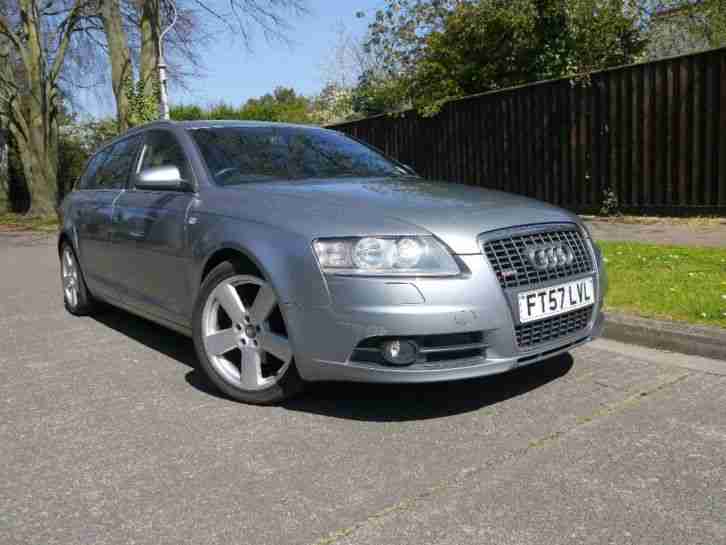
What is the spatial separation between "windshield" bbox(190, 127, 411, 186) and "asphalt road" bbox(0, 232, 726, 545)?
125cm

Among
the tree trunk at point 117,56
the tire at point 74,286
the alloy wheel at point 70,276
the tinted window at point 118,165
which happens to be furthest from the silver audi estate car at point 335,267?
the tree trunk at point 117,56

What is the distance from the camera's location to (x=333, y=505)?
8.75ft

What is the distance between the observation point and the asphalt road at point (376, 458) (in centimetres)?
251

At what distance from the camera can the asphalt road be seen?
2.51m

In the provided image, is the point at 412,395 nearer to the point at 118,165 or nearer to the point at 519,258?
the point at 519,258

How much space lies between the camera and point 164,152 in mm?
4758

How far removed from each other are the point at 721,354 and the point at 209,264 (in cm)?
301

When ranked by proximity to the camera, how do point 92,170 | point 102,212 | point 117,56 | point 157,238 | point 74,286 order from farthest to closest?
point 117,56 → point 74,286 → point 92,170 → point 102,212 → point 157,238

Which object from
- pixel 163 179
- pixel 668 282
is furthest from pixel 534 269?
pixel 668 282

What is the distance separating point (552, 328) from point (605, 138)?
811cm

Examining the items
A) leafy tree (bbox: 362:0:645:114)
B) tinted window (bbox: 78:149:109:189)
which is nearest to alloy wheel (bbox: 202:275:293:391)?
tinted window (bbox: 78:149:109:189)

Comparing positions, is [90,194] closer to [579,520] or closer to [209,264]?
[209,264]

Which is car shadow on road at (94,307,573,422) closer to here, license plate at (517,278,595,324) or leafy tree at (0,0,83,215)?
license plate at (517,278,595,324)

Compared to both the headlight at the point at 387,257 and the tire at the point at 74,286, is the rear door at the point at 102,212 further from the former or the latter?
the headlight at the point at 387,257
